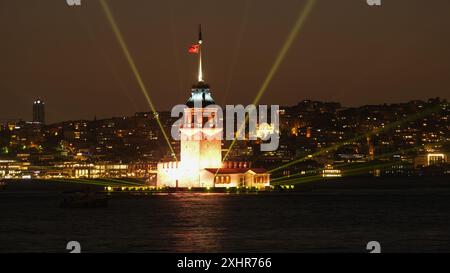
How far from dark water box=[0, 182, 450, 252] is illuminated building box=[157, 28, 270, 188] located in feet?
29.9

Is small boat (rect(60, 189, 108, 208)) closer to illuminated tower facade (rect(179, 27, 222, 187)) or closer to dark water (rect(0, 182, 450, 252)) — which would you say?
dark water (rect(0, 182, 450, 252))

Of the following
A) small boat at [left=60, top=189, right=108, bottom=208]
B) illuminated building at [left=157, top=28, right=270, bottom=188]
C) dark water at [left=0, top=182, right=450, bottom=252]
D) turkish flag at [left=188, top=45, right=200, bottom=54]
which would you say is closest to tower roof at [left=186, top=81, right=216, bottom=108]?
illuminated building at [left=157, top=28, right=270, bottom=188]

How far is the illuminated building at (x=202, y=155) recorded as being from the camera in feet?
291

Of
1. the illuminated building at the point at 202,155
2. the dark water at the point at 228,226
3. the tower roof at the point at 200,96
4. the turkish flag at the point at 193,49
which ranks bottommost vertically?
the dark water at the point at 228,226

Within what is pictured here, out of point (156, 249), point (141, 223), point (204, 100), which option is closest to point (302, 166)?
point (204, 100)

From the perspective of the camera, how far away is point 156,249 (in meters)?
40.3

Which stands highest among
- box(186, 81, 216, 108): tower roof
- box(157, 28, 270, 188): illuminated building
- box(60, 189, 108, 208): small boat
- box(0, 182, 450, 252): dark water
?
box(186, 81, 216, 108): tower roof

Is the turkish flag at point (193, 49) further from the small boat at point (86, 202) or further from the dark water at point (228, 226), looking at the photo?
the small boat at point (86, 202)

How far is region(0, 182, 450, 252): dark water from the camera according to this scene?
41656 millimetres

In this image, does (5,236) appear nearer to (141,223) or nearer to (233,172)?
(141,223)

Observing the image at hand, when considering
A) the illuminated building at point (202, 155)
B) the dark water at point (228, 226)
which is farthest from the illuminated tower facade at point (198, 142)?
the dark water at point (228, 226)

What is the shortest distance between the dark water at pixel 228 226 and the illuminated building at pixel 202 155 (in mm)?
9126

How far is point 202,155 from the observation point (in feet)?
291
